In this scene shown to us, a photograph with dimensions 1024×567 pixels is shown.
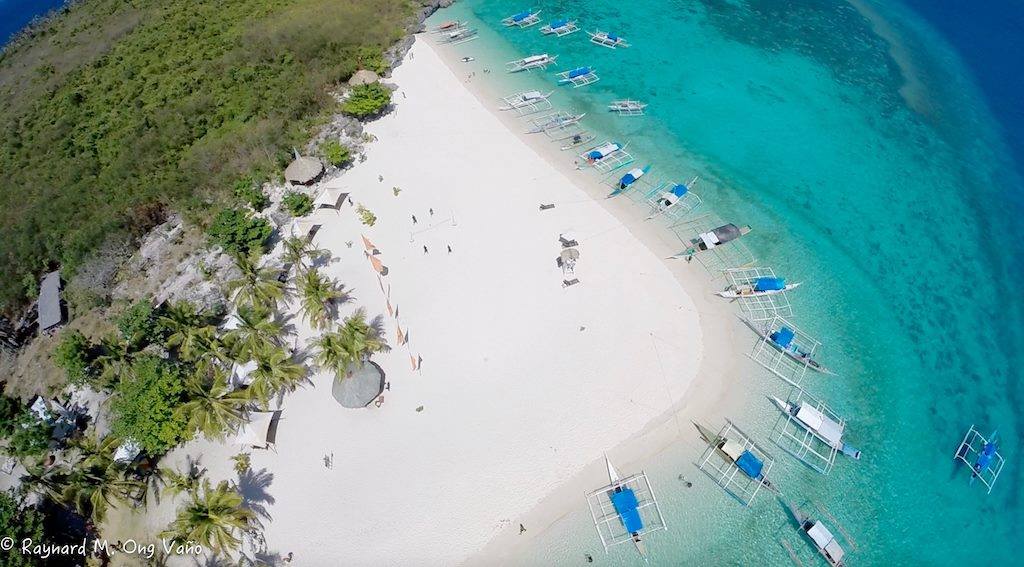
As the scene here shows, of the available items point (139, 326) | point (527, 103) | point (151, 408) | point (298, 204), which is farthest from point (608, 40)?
point (151, 408)

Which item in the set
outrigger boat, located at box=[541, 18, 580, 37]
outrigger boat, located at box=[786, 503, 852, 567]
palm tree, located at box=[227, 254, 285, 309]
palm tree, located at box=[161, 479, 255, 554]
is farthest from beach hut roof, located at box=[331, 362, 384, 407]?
outrigger boat, located at box=[541, 18, 580, 37]

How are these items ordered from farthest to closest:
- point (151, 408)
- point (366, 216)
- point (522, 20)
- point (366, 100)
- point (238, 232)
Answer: point (522, 20) < point (366, 100) < point (366, 216) < point (238, 232) < point (151, 408)

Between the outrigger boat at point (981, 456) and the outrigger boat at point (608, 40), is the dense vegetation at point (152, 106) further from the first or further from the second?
the outrigger boat at point (981, 456)

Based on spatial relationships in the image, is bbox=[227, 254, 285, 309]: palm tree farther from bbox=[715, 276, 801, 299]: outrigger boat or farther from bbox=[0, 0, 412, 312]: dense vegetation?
bbox=[715, 276, 801, 299]: outrigger boat

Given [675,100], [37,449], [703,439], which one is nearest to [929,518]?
[703,439]

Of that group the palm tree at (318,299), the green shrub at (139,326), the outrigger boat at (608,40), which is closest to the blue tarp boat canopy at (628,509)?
the palm tree at (318,299)

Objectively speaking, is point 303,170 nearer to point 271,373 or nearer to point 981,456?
point 271,373
